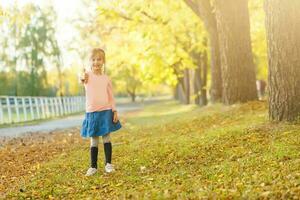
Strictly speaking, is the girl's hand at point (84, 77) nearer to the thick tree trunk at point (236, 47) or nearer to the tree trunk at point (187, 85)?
the thick tree trunk at point (236, 47)

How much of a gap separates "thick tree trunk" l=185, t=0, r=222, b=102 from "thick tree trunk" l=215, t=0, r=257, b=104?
2.71 meters

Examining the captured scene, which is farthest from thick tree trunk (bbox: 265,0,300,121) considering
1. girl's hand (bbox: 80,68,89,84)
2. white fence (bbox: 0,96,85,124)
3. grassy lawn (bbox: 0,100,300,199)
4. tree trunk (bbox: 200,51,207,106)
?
tree trunk (bbox: 200,51,207,106)

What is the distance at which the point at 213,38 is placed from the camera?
19078 millimetres

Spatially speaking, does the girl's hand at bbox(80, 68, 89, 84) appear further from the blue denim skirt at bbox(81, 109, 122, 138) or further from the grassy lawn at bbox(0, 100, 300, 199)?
the grassy lawn at bbox(0, 100, 300, 199)

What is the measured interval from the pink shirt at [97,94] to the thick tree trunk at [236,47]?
27.1 ft

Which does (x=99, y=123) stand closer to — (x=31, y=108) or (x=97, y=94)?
(x=97, y=94)

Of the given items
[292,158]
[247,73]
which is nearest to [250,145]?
[292,158]

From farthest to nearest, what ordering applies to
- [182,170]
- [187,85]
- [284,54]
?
[187,85]
[284,54]
[182,170]

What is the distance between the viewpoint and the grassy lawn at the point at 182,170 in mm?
6191

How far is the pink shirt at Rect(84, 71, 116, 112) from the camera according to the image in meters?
8.15

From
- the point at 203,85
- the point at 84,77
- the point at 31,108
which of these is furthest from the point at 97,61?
the point at 203,85

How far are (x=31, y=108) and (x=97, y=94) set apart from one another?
21.1 meters

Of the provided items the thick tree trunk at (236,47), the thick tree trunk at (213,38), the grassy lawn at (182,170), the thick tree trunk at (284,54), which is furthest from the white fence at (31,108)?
the thick tree trunk at (284,54)

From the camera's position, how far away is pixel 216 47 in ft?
62.8
